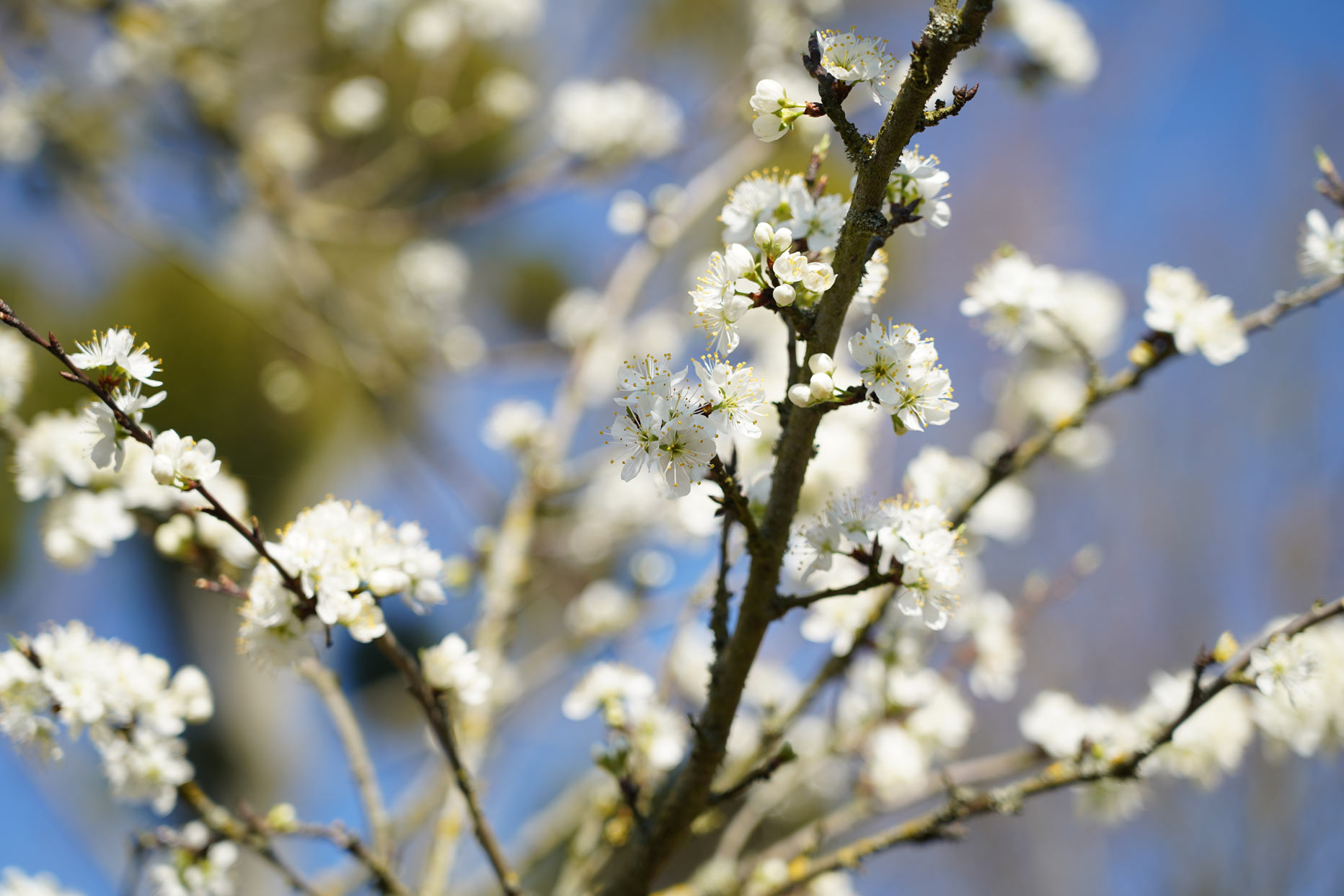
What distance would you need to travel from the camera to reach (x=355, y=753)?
1.40 m

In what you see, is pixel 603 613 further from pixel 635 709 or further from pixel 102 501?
pixel 102 501

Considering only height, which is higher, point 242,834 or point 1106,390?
point 1106,390

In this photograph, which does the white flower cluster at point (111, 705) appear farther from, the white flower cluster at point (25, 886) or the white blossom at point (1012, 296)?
the white blossom at point (1012, 296)

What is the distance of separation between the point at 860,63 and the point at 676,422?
46 centimetres

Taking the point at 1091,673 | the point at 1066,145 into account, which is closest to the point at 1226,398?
the point at 1091,673

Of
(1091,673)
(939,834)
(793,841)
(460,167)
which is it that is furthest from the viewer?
(460,167)

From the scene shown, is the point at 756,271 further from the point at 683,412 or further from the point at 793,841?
the point at 793,841

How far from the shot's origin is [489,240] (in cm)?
745

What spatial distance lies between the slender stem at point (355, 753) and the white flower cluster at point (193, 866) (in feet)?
0.68

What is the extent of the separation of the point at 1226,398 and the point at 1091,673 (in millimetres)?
2135

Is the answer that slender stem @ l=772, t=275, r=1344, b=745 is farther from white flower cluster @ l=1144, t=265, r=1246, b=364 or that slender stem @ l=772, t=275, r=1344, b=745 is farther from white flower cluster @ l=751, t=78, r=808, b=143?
white flower cluster @ l=751, t=78, r=808, b=143

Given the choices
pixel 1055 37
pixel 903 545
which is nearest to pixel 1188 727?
pixel 903 545

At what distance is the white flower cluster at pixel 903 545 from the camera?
0.96 metres

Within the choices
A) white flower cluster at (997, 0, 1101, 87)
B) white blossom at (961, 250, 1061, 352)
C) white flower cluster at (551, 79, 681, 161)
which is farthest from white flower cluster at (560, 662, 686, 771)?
white flower cluster at (551, 79, 681, 161)
